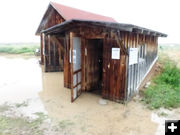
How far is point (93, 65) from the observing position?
18.9 feet

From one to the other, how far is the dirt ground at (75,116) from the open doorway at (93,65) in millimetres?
603

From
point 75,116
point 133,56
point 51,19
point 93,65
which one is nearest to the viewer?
point 75,116

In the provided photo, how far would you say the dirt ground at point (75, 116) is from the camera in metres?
3.02

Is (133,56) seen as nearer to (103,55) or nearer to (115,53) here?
(115,53)

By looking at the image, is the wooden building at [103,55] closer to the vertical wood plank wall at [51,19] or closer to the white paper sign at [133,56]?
the white paper sign at [133,56]

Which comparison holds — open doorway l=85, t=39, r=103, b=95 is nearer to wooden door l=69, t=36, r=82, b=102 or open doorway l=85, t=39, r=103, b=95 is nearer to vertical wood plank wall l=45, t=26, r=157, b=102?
wooden door l=69, t=36, r=82, b=102

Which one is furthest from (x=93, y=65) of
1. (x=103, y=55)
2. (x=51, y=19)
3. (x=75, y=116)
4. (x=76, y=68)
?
(x=51, y=19)

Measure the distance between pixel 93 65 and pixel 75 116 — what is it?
8.59 ft

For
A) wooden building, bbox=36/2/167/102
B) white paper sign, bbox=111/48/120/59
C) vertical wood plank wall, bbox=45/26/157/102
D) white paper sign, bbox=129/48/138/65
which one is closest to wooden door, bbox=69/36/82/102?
wooden building, bbox=36/2/167/102

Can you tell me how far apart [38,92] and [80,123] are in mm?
2983

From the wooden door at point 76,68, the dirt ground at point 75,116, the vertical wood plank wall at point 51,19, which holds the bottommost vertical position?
the dirt ground at point 75,116

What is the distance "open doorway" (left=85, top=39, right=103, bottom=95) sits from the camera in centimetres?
534

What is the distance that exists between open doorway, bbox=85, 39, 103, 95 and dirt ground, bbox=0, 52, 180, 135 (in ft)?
1.98

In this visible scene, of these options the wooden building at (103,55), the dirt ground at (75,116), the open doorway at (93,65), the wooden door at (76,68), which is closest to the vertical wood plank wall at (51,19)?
the wooden building at (103,55)
